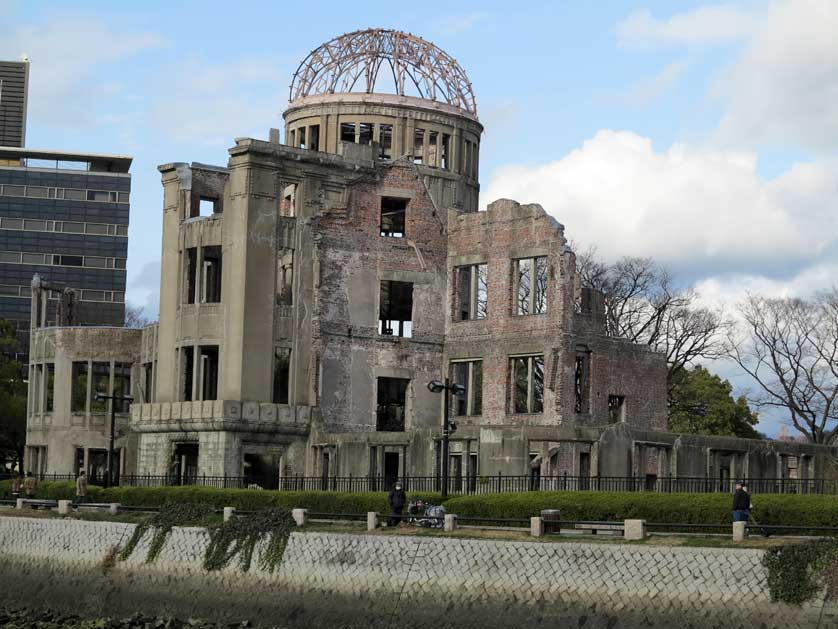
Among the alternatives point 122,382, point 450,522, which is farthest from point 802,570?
point 122,382

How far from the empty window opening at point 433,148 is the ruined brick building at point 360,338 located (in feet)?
33.7

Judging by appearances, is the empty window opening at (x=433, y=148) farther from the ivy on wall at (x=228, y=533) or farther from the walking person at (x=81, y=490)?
the ivy on wall at (x=228, y=533)

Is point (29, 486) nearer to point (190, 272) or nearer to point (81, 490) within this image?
point (81, 490)

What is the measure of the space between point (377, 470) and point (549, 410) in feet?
21.4

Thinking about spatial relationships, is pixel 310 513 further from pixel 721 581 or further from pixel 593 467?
pixel 721 581

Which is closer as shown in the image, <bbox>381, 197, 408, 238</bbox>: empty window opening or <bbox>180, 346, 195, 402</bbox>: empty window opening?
<bbox>180, 346, 195, 402</bbox>: empty window opening

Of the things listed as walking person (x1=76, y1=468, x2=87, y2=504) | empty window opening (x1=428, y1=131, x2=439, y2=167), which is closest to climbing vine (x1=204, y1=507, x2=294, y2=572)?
walking person (x1=76, y1=468, x2=87, y2=504)

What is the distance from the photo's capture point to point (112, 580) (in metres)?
43.2

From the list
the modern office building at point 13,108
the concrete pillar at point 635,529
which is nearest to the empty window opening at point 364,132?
the concrete pillar at point 635,529

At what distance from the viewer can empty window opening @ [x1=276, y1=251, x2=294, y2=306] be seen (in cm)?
5550

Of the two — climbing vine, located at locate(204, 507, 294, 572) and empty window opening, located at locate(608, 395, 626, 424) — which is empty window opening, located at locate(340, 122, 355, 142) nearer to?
empty window opening, located at locate(608, 395, 626, 424)

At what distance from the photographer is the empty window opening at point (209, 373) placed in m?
56.6

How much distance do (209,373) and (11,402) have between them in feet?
77.3

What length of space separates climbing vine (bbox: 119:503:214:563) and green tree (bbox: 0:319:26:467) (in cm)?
3467
